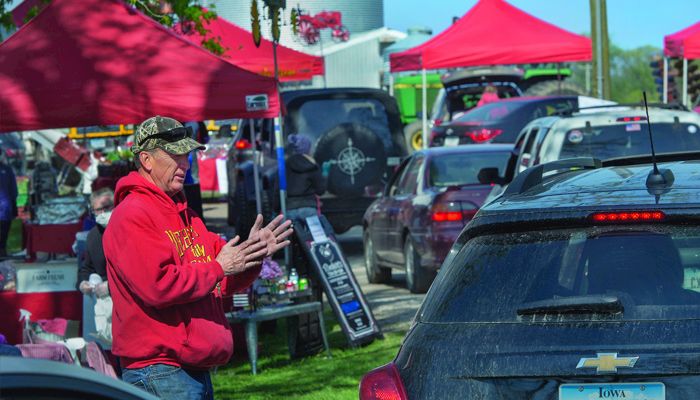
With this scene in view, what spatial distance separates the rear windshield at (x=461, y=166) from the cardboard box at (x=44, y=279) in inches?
186

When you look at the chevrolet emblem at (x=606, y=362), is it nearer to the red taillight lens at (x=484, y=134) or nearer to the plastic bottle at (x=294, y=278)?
the plastic bottle at (x=294, y=278)

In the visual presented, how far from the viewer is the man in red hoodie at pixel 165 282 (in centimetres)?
Answer: 485

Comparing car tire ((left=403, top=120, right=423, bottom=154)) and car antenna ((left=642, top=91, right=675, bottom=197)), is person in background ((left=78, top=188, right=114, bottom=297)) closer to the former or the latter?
car antenna ((left=642, top=91, right=675, bottom=197))

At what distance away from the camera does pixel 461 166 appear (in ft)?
45.9

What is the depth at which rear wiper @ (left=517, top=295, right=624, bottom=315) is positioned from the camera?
13.2 ft

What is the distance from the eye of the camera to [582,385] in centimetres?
379

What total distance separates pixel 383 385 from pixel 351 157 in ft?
41.5

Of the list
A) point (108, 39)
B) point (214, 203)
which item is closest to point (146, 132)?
point (108, 39)

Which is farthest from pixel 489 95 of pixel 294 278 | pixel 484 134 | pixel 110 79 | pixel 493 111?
pixel 110 79

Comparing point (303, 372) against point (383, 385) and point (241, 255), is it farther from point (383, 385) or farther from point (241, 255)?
point (383, 385)

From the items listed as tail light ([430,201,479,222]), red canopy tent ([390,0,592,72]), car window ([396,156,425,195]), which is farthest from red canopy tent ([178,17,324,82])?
tail light ([430,201,479,222])

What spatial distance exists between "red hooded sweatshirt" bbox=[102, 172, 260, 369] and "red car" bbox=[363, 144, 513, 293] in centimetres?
740

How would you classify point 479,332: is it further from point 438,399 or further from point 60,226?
point 60,226

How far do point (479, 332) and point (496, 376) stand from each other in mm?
205
